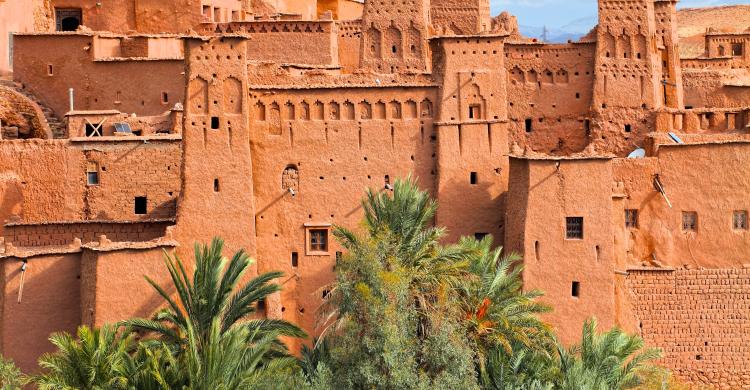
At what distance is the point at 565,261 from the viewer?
38750mm

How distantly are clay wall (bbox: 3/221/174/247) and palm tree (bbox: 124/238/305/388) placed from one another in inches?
104

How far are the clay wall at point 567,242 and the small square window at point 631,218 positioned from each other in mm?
2506

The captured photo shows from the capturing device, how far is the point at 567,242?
38.8 meters

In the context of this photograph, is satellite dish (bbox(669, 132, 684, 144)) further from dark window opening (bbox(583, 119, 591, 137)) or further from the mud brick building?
dark window opening (bbox(583, 119, 591, 137))

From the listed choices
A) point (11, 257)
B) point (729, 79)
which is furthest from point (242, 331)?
point (729, 79)

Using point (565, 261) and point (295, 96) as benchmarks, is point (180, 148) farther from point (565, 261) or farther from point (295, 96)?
point (565, 261)

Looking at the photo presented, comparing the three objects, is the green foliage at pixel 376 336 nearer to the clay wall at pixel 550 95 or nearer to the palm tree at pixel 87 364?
the palm tree at pixel 87 364

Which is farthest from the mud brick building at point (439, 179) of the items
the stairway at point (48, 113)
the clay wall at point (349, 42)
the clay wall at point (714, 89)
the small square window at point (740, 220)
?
the clay wall at point (349, 42)

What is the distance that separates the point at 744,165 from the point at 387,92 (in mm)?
8507

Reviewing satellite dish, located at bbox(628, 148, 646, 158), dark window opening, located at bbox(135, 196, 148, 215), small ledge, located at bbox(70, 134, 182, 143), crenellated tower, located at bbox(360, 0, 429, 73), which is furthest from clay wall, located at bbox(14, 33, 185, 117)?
satellite dish, located at bbox(628, 148, 646, 158)

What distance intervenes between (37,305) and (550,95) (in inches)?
572

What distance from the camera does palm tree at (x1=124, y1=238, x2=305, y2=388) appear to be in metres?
33.1

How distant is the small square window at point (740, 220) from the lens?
135 feet

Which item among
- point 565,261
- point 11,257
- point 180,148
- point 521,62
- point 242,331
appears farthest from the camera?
point 521,62
